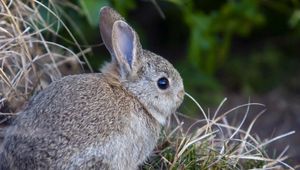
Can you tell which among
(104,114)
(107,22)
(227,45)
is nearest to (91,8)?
(107,22)

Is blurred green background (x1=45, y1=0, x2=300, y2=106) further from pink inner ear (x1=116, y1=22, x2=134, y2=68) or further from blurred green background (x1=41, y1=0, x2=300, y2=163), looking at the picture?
pink inner ear (x1=116, y1=22, x2=134, y2=68)

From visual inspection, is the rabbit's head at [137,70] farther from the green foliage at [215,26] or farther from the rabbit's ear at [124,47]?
the green foliage at [215,26]

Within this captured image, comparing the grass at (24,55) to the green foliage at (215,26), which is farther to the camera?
the green foliage at (215,26)

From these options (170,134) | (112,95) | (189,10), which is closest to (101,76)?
(112,95)

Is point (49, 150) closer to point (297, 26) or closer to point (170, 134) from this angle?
point (170, 134)

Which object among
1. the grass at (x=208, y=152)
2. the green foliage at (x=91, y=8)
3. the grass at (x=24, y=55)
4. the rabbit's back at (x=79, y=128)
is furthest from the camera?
the green foliage at (x=91, y=8)

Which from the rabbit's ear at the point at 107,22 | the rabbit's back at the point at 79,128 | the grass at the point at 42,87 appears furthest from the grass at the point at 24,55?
the rabbit's back at the point at 79,128

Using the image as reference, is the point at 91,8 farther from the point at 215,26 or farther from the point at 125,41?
the point at 215,26
